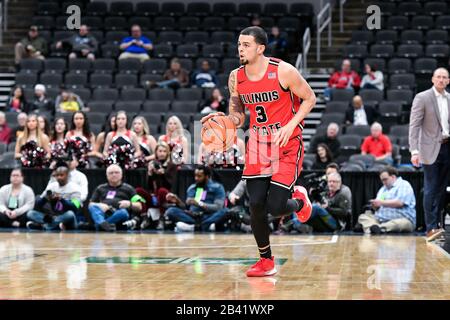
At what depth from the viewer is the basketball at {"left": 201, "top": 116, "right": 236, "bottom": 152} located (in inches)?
297

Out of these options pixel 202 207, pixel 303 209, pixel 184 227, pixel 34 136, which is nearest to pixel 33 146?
pixel 34 136

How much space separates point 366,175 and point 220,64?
7588mm

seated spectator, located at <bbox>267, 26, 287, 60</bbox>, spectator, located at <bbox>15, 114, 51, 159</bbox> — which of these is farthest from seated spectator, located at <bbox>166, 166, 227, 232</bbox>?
seated spectator, located at <bbox>267, 26, 287, 60</bbox>

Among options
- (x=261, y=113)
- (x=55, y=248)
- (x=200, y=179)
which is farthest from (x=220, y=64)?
(x=261, y=113)

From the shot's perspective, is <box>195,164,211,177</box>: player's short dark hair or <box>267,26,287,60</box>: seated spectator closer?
<box>195,164,211,177</box>: player's short dark hair

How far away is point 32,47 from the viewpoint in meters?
21.9

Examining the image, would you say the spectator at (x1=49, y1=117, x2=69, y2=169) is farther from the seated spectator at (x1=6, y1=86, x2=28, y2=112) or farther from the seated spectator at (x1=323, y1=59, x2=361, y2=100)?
the seated spectator at (x1=323, y1=59, x2=361, y2=100)

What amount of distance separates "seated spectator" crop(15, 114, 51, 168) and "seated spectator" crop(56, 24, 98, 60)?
649 cm

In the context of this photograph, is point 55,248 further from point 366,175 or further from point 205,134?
point 366,175

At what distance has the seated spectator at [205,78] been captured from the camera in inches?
783

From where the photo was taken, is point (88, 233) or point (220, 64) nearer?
point (88, 233)

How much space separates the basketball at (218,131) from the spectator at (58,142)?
7.03 meters
